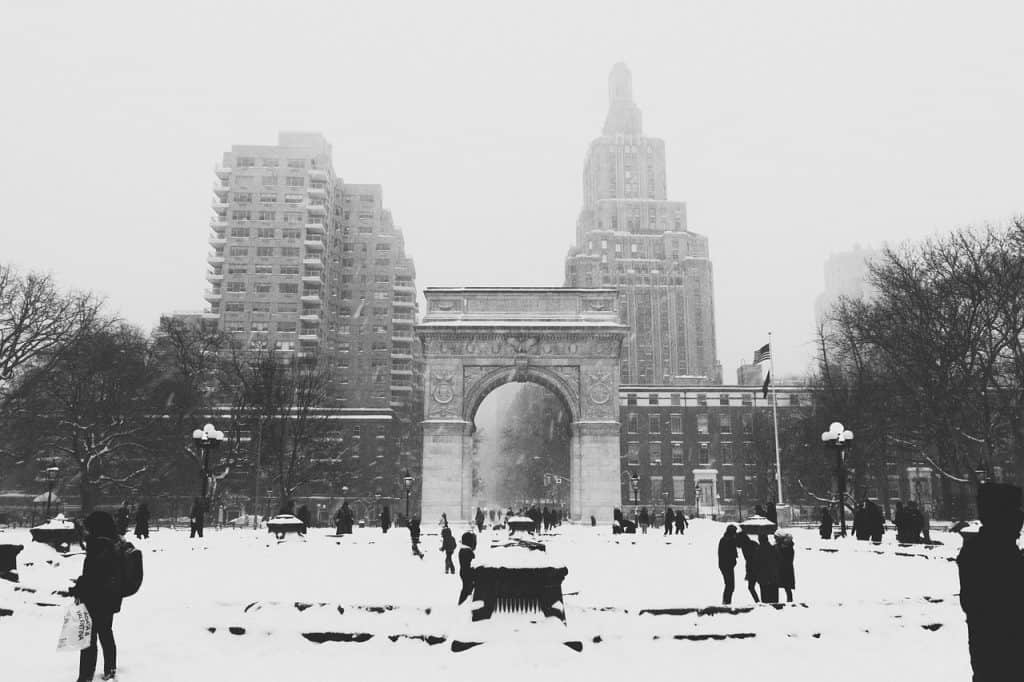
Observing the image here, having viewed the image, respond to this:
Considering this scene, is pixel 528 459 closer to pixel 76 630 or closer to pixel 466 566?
pixel 466 566

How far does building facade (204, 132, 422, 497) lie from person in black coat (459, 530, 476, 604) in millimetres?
63834

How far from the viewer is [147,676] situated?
823 cm

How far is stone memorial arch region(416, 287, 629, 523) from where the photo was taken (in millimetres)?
43750

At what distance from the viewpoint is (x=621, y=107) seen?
154625 mm

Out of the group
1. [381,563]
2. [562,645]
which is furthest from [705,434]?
[562,645]

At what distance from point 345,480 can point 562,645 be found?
48.9m

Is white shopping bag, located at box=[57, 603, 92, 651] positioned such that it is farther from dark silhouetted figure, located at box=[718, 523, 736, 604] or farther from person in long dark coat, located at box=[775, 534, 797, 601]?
person in long dark coat, located at box=[775, 534, 797, 601]

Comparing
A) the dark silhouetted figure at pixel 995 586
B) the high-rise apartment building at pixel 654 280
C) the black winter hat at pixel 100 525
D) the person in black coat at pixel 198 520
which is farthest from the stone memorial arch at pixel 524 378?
the high-rise apartment building at pixel 654 280

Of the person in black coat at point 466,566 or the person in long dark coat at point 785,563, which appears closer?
the person in black coat at point 466,566

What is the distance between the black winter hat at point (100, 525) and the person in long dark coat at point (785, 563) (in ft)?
32.1

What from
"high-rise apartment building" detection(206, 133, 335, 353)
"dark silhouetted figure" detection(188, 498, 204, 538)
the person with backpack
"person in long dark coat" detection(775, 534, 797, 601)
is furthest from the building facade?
"person in long dark coat" detection(775, 534, 797, 601)

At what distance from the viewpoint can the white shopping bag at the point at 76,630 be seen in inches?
285

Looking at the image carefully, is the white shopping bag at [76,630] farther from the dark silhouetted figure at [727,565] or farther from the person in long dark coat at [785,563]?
the person in long dark coat at [785,563]

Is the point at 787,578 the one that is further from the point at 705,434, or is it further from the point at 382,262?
the point at 382,262
